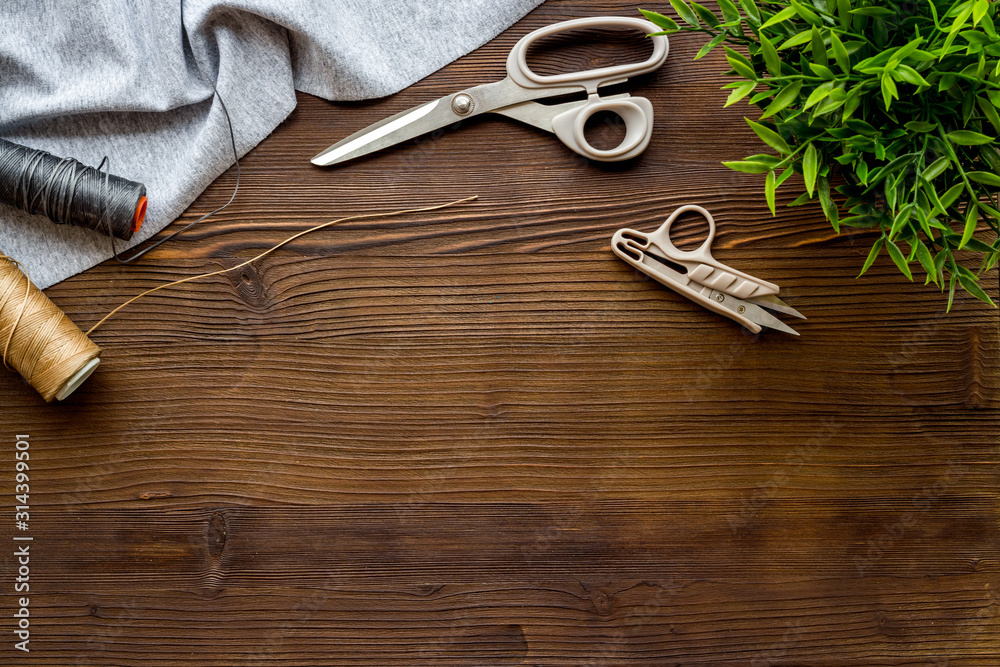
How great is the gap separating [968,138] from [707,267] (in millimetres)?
284

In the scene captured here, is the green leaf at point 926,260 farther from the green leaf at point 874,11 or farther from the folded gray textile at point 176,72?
the folded gray textile at point 176,72

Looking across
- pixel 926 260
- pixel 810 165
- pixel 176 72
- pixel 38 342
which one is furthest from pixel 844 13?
pixel 38 342

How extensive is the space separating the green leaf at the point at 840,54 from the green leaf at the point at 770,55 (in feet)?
0.15

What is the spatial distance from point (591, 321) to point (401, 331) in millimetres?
234

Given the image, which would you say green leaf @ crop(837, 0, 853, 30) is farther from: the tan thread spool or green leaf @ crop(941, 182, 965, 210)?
the tan thread spool

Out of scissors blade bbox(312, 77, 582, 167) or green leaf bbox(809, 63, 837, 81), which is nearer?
green leaf bbox(809, 63, 837, 81)

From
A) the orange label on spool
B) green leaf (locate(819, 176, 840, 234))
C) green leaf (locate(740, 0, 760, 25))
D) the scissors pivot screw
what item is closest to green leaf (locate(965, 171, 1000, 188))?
green leaf (locate(819, 176, 840, 234))

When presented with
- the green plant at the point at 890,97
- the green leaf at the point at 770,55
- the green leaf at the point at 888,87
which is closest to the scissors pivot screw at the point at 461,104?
the green plant at the point at 890,97

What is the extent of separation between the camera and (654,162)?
796mm

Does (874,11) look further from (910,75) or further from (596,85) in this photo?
(596,85)

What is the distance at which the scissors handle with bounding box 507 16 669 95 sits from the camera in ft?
2.52

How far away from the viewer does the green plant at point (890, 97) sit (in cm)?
51

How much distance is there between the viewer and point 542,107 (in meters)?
0.78

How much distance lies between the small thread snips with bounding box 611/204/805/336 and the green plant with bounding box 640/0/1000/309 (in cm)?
15
